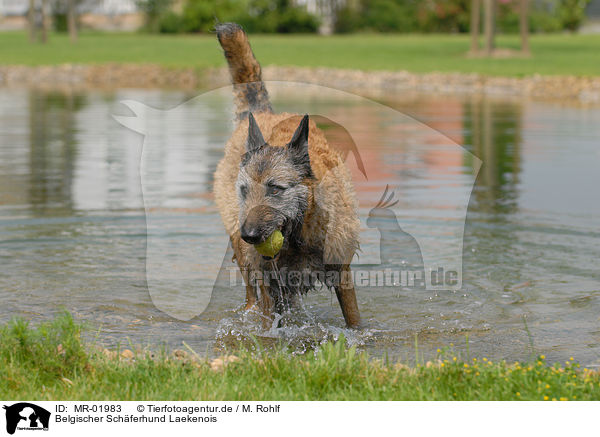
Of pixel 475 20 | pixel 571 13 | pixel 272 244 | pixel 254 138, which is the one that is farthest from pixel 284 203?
pixel 571 13

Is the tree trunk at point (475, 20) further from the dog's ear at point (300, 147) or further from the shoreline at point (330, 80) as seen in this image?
the dog's ear at point (300, 147)

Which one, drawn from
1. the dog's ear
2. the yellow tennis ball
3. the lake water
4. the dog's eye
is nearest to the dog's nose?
the yellow tennis ball

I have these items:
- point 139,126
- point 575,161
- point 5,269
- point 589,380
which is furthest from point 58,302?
point 575,161

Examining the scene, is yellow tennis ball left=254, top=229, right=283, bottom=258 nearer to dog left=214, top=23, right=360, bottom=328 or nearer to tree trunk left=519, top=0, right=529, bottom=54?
dog left=214, top=23, right=360, bottom=328

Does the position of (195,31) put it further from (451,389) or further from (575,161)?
(451,389)

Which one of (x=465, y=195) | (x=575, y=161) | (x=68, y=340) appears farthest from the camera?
(x=575, y=161)

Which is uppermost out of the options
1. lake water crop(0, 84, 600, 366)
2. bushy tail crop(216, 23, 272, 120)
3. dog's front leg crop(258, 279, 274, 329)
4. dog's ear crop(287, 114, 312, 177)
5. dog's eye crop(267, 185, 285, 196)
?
bushy tail crop(216, 23, 272, 120)

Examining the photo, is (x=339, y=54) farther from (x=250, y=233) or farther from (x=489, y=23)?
(x=250, y=233)

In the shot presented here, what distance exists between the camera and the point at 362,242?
9609mm

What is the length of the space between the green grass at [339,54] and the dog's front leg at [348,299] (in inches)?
1111

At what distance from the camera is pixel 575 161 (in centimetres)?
1552

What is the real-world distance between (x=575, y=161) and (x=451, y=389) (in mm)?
11451

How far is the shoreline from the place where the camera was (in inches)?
1222
